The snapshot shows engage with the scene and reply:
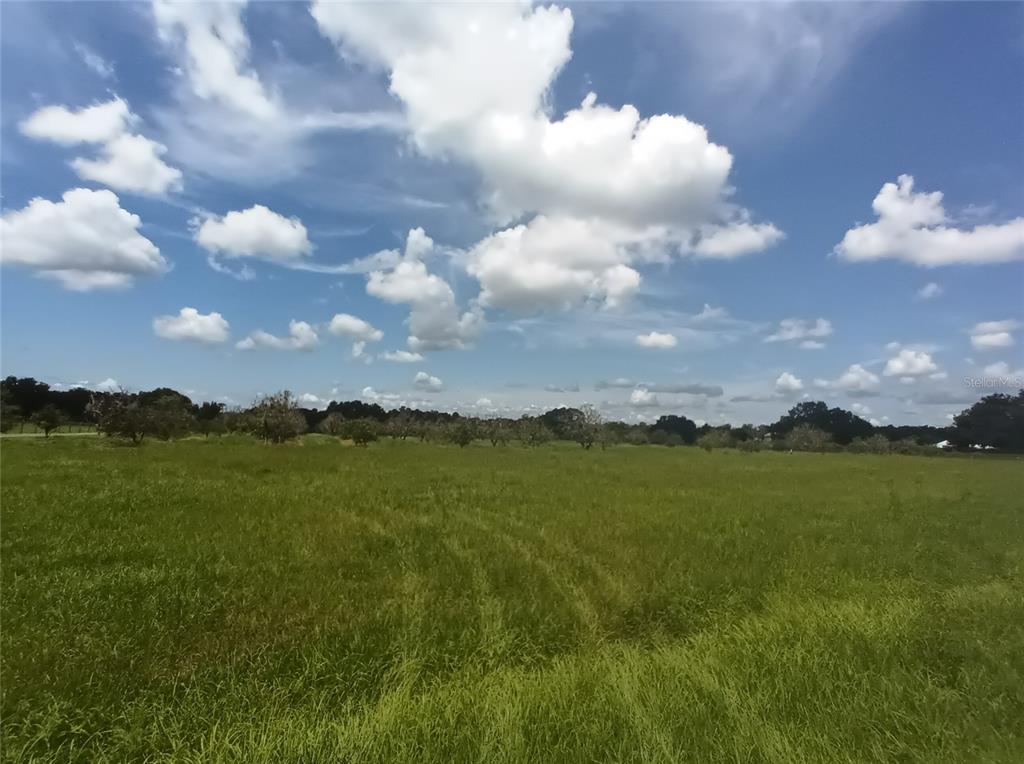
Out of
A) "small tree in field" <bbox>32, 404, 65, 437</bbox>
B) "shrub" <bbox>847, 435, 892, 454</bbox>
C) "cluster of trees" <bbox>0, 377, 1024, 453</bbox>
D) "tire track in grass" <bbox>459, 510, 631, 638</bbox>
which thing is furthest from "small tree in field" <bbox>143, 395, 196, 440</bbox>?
"shrub" <bbox>847, 435, 892, 454</bbox>

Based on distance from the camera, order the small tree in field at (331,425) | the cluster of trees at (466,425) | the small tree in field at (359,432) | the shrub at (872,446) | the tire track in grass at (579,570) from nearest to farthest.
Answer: the tire track in grass at (579,570) < the cluster of trees at (466,425) < the small tree in field at (359,432) < the shrub at (872,446) < the small tree in field at (331,425)

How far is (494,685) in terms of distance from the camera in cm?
609

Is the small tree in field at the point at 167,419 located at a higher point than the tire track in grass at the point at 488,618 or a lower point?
higher

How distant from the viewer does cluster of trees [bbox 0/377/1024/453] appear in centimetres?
4353

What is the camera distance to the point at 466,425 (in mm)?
81562

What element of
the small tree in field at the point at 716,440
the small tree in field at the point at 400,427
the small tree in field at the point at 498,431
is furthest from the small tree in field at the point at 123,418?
the small tree in field at the point at 716,440

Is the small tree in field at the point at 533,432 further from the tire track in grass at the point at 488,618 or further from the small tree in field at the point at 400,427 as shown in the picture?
the tire track in grass at the point at 488,618

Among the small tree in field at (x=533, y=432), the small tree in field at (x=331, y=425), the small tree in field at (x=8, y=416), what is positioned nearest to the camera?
the small tree in field at (x=8, y=416)

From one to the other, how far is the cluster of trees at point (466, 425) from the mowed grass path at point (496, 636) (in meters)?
15.4

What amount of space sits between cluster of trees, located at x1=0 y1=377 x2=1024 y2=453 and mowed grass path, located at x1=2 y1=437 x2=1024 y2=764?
15.4 m

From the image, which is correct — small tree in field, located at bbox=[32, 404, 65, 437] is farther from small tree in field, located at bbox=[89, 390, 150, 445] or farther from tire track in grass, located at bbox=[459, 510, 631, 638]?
tire track in grass, located at bbox=[459, 510, 631, 638]

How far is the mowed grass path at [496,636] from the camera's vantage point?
490cm

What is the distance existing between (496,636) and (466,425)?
74298 millimetres

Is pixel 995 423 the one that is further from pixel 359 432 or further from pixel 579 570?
pixel 359 432
